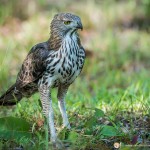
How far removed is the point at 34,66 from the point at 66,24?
55 centimetres

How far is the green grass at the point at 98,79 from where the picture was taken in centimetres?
559

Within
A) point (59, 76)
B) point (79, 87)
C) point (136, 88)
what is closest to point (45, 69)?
point (59, 76)

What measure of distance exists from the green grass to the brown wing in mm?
328

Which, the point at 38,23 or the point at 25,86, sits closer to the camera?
the point at 25,86

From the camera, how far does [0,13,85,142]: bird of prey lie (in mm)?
5582

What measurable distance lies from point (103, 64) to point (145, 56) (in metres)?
0.92

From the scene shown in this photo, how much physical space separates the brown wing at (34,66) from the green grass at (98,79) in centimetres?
33

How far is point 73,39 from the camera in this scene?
5688mm

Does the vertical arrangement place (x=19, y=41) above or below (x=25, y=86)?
above

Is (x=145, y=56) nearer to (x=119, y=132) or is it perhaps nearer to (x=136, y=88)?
(x=136, y=88)

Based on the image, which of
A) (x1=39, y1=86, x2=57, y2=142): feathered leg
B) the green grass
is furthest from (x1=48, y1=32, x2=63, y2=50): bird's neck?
the green grass

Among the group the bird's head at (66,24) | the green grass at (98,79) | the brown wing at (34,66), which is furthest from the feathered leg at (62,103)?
the bird's head at (66,24)

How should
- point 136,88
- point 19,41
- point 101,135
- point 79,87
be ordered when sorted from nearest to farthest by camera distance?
point 101,135 → point 136,88 → point 79,87 → point 19,41

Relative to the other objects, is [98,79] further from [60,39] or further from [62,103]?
[60,39]
